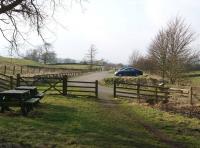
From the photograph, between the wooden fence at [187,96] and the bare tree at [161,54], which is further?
the bare tree at [161,54]

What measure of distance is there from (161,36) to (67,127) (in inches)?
1467

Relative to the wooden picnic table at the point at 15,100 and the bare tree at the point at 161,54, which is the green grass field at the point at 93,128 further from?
the bare tree at the point at 161,54

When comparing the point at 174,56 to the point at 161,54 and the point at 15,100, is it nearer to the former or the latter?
the point at 161,54

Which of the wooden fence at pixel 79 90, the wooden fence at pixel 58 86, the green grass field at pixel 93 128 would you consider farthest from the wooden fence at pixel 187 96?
the wooden fence at pixel 58 86

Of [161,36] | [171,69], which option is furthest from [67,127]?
[161,36]

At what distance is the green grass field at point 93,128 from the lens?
12621mm

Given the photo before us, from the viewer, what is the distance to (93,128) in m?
15.2

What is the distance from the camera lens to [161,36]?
50.8 meters

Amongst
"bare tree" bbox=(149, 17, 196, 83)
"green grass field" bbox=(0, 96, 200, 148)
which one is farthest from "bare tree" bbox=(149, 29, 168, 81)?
"green grass field" bbox=(0, 96, 200, 148)

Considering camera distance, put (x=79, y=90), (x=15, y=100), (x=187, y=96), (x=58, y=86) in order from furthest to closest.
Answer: (x=79, y=90) < (x=58, y=86) < (x=187, y=96) < (x=15, y=100)

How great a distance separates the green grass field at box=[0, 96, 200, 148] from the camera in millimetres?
12621

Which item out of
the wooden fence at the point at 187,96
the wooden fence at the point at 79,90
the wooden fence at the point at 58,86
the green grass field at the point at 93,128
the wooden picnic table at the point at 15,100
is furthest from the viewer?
the wooden fence at the point at 79,90

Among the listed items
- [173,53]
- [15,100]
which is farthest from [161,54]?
[15,100]

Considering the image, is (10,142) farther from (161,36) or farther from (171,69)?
(161,36)
